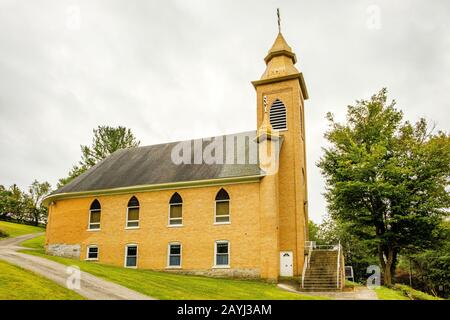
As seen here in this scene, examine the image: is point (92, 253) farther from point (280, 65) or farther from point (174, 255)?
point (280, 65)

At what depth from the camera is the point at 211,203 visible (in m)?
26.3

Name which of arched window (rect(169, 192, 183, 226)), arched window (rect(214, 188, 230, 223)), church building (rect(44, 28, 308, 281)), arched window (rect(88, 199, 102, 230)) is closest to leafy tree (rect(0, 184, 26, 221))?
church building (rect(44, 28, 308, 281))

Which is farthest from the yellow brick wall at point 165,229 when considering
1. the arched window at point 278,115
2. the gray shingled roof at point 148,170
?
the arched window at point 278,115

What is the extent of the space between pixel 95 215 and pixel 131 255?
461cm

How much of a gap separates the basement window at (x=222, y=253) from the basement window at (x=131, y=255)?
239 inches

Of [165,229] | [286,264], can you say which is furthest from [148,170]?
[286,264]

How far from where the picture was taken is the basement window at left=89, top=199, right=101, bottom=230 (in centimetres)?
2964

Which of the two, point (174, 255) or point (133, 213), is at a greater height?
point (133, 213)

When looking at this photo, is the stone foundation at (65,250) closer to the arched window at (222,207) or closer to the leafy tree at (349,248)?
the arched window at (222,207)
